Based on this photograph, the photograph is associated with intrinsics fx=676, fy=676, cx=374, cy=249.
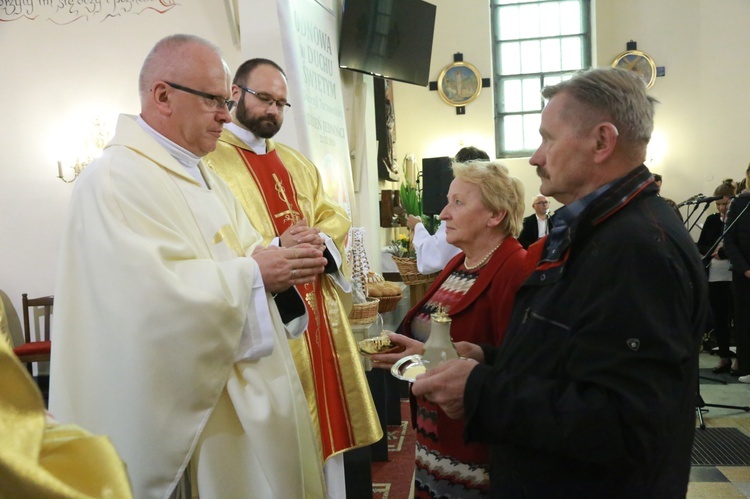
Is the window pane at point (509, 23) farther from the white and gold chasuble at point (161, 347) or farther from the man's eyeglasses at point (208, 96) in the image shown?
the white and gold chasuble at point (161, 347)

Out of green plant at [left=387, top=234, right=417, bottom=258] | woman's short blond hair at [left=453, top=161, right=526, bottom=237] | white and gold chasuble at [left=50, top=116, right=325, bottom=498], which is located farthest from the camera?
green plant at [left=387, top=234, right=417, bottom=258]

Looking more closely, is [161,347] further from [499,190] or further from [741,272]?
[741,272]

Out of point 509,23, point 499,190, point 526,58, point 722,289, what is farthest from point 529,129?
point 499,190

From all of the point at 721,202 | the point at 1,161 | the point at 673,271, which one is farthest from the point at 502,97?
the point at 673,271

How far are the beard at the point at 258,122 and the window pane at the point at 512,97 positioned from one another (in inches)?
416

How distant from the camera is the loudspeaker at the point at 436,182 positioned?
18.5 ft

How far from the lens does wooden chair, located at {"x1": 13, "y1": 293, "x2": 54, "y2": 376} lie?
230 inches

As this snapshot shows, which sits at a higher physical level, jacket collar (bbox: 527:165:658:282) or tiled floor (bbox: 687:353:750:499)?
jacket collar (bbox: 527:165:658:282)

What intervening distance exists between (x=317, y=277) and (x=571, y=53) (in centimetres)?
1124

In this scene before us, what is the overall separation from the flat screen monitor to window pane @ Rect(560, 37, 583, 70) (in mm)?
6389

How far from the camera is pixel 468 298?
222 centimetres

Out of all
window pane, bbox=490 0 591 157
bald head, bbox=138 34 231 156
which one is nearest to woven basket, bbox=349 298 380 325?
bald head, bbox=138 34 231 156

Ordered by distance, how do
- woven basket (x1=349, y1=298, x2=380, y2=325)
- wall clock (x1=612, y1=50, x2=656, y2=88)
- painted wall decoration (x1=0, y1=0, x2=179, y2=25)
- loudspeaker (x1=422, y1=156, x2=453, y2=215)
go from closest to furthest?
woven basket (x1=349, y1=298, x2=380, y2=325) → loudspeaker (x1=422, y1=156, x2=453, y2=215) → painted wall decoration (x1=0, y1=0, x2=179, y2=25) → wall clock (x1=612, y1=50, x2=656, y2=88)

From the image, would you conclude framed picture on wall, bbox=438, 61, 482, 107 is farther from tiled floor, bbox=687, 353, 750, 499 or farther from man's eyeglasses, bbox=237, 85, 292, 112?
man's eyeglasses, bbox=237, 85, 292, 112
